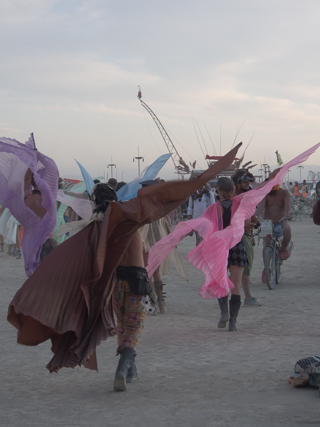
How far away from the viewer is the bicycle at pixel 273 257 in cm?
1007

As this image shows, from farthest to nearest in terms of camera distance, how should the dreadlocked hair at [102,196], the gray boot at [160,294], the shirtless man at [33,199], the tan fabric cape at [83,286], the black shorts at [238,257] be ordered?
the gray boot at [160,294] < the black shorts at [238,257] < the shirtless man at [33,199] < the dreadlocked hair at [102,196] < the tan fabric cape at [83,286]

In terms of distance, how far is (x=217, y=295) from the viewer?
263 inches

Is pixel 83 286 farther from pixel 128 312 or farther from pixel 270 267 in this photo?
pixel 270 267

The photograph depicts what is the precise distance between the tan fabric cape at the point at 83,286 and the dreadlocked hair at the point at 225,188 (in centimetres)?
264

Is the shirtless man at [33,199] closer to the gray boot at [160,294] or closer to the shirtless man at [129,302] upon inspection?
the shirtless man at [129,302]

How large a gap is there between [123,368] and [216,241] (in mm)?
2224

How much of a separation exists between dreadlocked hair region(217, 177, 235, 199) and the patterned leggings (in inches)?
98.5

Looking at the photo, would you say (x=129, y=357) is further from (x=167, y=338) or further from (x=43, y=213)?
(x=43, y=213)

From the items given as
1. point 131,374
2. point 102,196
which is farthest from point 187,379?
point 102,196

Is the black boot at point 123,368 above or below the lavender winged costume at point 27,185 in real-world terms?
below

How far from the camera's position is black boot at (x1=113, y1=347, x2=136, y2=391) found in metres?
4.70

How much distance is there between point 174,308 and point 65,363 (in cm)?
435

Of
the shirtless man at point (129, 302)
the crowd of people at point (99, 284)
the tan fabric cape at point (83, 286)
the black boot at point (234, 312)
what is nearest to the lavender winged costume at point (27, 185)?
the crowd of people at point (99, 284)

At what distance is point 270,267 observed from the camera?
10312 millimetres
